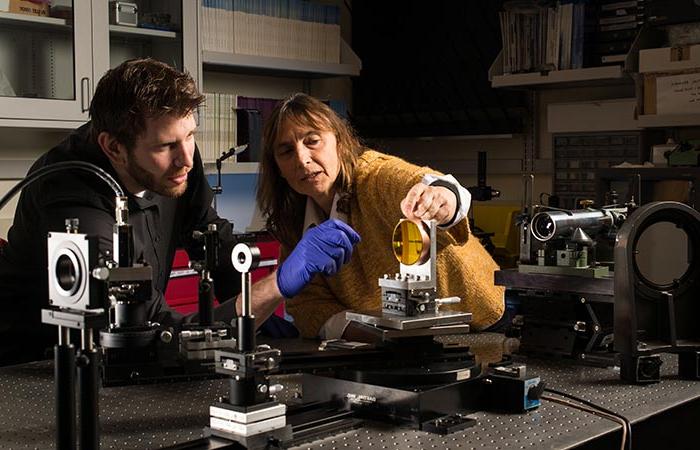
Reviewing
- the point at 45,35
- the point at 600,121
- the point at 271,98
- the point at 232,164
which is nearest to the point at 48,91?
the point at 45,35

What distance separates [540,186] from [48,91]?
82.0 inches

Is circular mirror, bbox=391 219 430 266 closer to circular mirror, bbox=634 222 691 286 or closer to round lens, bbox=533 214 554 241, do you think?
round lens, bbox=533 214 554 241

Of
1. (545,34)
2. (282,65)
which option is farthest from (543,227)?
(282,65)

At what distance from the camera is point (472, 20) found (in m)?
3.84

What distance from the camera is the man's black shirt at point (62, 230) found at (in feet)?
5.35

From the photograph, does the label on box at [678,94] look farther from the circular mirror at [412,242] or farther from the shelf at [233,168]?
the circular mirror at [412,242]

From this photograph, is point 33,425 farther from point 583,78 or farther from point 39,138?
point 583,78

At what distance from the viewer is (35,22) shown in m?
2.96

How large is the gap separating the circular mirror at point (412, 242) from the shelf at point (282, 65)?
2317 mm

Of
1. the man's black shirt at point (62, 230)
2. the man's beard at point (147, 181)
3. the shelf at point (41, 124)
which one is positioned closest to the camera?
the man's black shirt at point (62, 230)

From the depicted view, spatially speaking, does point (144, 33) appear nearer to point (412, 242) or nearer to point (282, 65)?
point (282, 65)

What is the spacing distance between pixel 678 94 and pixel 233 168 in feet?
5.64

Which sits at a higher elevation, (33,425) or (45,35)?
(45,35)

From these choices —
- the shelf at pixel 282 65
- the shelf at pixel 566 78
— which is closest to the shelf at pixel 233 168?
the shelf at pixel 282 65
